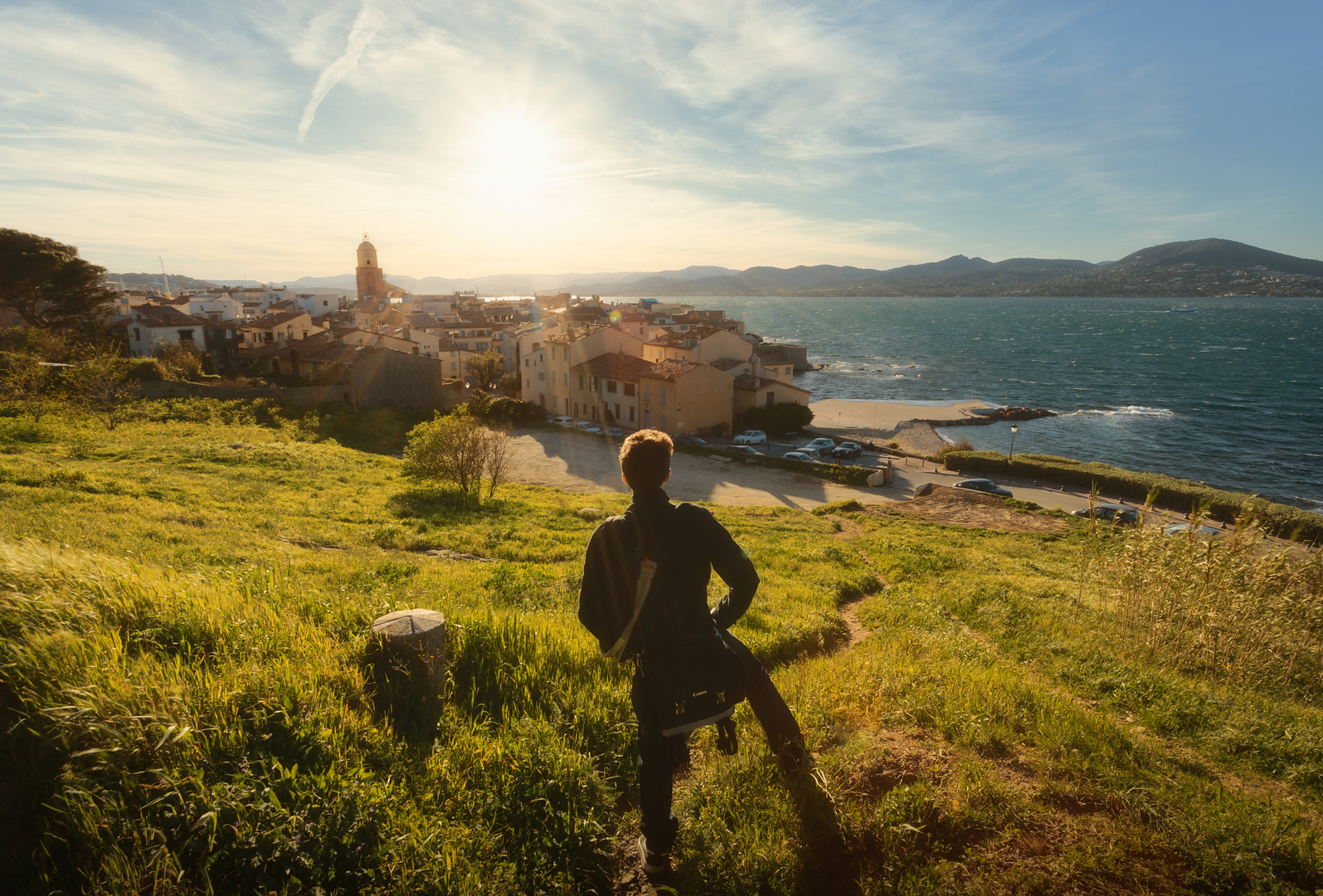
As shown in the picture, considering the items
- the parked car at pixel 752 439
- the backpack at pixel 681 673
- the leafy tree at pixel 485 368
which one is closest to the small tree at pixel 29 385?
Result: the backpack at pixel 681 673

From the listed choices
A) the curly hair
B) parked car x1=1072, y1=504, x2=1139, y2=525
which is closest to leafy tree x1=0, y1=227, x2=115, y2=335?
the curly hair

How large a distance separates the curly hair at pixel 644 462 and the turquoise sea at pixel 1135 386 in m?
52.0

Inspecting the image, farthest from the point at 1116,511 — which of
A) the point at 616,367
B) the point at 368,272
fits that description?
the point at 368,272

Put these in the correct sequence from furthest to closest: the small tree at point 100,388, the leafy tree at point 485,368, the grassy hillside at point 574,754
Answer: the leafy tree at point 485,368 → the small tree at point 100,388 → the grassy hillside at point 574,754

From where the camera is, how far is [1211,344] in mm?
125312

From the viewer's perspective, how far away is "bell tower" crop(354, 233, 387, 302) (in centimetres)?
11781

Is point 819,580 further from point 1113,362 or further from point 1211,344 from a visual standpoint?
point 1211,344

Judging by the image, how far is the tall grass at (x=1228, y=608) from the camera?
20.2 feet

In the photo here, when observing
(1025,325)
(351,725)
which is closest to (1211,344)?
(1025,325)

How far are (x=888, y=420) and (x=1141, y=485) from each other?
24889 mm

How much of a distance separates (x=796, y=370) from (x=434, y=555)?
9090cm

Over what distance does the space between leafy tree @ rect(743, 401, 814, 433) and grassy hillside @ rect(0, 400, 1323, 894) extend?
43.8 metres

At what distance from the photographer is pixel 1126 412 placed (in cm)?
6662

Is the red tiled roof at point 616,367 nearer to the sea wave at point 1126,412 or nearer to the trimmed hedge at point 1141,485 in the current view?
the trimmed hedge at point 1141,485
